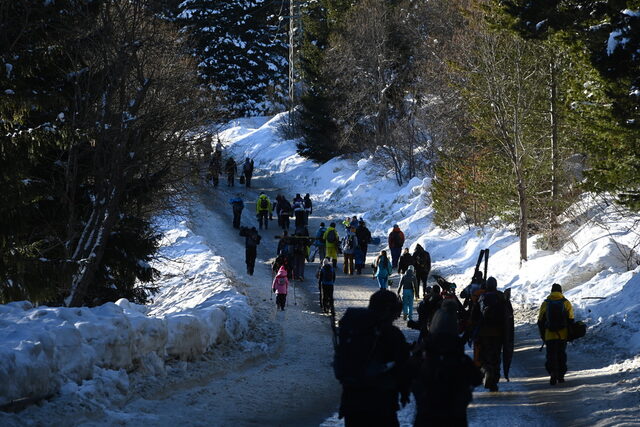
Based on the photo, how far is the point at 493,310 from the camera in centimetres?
1121

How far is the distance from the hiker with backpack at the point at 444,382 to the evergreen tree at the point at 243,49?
52.5 m

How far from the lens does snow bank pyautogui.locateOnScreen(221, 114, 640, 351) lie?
1606 centimetres

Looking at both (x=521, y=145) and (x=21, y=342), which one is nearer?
(x=21, y=342)

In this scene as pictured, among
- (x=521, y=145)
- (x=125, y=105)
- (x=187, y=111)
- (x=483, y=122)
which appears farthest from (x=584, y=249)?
(x=125, y=105)

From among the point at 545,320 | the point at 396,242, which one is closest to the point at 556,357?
the point at 545,320

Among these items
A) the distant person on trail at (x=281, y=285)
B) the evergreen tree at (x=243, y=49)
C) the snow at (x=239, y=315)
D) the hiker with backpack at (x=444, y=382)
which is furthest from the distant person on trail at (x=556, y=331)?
the evergreen tree at (x=243, y=49)

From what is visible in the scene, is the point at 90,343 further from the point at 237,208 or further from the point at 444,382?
the point at 237,208

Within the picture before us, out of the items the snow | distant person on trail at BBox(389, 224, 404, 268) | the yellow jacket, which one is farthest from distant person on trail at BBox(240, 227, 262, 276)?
the yellow jacket

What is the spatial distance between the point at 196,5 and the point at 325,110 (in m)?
17.2

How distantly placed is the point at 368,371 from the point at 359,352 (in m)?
0.17

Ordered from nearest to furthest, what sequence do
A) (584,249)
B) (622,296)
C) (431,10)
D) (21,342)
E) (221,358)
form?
1. (21,342)
2. (221,358)
3. (622,296)
4. (584,249)
5. (431,10)

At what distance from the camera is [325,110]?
1884 inches

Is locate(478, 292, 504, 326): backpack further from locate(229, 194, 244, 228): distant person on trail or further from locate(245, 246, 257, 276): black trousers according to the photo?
locate(229, 194, 244, 228): distant person on trail

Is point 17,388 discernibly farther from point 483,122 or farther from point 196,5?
point 196,5
